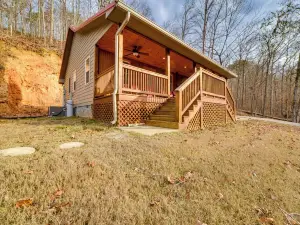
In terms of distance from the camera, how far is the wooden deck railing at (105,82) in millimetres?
6316

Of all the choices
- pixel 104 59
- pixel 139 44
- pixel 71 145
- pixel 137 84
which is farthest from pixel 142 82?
pixel 71 145

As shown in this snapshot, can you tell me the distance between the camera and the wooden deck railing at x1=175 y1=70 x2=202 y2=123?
17.2 ft

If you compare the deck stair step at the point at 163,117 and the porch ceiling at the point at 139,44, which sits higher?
the porch ceiling at the point at 139,44

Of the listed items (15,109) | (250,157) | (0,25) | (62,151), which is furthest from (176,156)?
(0,25)

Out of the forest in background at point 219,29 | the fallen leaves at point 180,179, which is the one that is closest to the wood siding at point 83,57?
the fallen leaves at point 180,179

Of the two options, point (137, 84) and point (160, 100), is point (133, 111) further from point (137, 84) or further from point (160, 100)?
point (160, 100)

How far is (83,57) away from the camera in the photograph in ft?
30.1

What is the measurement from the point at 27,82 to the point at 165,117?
1479 cm

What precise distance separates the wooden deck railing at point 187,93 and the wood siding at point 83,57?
12.5ft

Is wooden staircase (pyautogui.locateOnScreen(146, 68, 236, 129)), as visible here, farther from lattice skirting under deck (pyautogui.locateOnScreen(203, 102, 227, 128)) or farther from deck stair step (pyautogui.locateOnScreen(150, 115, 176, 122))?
lattice skirting under deck (pyautogui.locateOnScreen(203, 102, 227, 128))

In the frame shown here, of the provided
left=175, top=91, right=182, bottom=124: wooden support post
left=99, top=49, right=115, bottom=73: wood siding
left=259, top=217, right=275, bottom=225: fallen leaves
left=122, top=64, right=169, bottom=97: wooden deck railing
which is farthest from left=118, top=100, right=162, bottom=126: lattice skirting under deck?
left=259, top=217, right=275, bottom=225: fallen leaves

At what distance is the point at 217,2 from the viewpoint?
64.0ft

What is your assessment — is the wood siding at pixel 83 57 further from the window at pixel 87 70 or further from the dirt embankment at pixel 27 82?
the dirt embankment at pixel 27 82

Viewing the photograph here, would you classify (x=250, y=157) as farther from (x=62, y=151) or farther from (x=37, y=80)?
(x=37, y=80)
